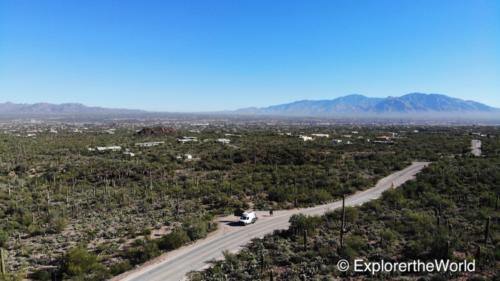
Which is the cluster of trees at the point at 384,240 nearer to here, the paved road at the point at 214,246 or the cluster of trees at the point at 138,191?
the paved road at the point at 214,246

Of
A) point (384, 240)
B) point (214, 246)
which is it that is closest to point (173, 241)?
point (214, 246)

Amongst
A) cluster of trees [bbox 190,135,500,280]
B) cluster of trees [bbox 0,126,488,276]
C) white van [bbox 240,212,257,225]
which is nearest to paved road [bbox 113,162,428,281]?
white van [bbox 240,212,257,225]

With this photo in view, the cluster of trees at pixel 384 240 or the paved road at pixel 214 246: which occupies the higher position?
the cluster of trees at pixel 384 240

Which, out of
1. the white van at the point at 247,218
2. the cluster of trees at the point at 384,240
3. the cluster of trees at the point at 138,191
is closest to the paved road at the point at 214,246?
the white van at the point at 247,218

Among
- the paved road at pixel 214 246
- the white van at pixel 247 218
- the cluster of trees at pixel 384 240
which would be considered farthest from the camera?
the white van at pixel 247 218

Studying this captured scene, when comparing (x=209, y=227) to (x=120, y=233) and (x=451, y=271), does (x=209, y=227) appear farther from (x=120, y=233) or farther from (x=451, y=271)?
(x=451, y=271)

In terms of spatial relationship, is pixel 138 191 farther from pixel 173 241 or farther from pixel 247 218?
pixel 173 241

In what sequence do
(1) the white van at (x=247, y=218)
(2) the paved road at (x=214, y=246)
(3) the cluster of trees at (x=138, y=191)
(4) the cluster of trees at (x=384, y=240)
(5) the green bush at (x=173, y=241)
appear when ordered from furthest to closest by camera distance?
(1) the white van at (x=247, y=218) < (3) the cluster of trees at (x=138, y=191) < (5) the green bush at (x=173, y=241) < (2) the paved road at (x=214, y=246) < (4) the cluster of trees at (x=384, y=240)

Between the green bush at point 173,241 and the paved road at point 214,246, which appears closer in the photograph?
the paved road at point 214,246
